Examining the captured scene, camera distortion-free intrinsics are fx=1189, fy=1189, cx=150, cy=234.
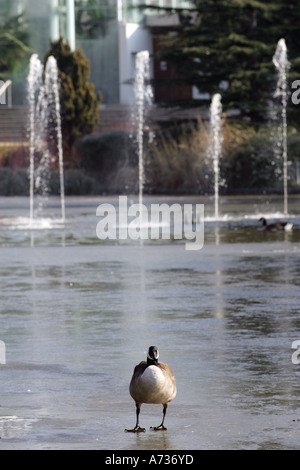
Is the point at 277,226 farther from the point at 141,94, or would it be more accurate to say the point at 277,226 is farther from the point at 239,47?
the point at 141,94

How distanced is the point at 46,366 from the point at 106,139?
3658 centimetres

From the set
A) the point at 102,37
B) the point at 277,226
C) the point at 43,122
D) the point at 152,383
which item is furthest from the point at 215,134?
the point at 152,383

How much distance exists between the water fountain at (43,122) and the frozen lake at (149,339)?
70.0 feet

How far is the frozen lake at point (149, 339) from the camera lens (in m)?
7.30

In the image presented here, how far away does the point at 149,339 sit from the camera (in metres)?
11.0

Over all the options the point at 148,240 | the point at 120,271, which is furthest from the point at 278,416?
the point at 148,240

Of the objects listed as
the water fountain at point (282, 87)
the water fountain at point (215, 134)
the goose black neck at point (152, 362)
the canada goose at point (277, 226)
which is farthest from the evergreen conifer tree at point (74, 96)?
the goose black neck at point (152, 362)

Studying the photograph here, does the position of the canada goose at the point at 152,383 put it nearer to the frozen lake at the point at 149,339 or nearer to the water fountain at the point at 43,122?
the frozen lake at the point at 149,339

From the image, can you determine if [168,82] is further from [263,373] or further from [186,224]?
[263,373]

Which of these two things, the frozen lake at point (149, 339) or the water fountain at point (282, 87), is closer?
the frozen lake at point (149, 339)

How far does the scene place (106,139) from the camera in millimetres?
45844

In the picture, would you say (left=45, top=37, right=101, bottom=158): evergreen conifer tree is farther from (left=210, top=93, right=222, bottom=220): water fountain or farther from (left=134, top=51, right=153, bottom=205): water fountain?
(left=210, top=93, right=222, bottom=220): water fountain

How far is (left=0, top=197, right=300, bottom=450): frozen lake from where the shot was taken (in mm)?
7305

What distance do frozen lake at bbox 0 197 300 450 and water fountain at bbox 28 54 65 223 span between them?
21.3 m
